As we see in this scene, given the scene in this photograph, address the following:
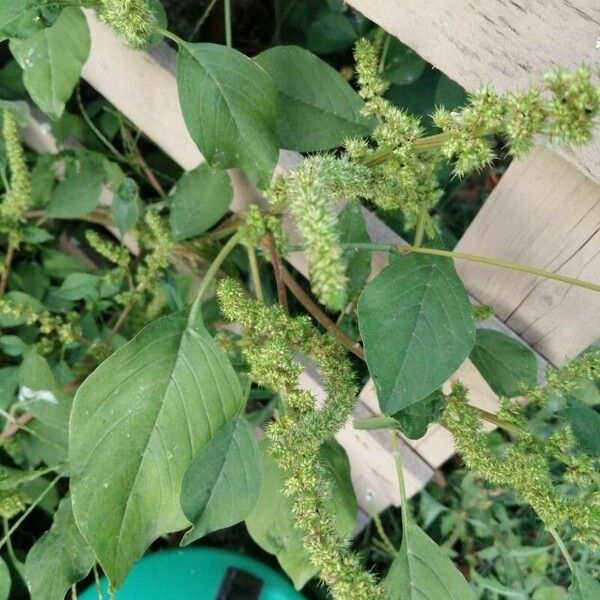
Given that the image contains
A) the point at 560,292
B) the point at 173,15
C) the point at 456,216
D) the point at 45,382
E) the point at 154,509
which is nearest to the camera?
the point at 154,509

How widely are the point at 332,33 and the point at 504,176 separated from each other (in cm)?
55

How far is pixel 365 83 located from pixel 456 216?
3.53 ft

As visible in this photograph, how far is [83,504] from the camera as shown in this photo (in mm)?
822

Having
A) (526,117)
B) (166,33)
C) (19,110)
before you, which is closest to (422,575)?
(526,117)

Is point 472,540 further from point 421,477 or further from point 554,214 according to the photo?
point 554,214

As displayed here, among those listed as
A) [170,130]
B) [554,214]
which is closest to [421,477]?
[554,214]

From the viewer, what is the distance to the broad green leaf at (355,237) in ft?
3.41

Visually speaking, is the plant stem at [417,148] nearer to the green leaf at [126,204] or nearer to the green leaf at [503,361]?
the green leaf at [503,361]

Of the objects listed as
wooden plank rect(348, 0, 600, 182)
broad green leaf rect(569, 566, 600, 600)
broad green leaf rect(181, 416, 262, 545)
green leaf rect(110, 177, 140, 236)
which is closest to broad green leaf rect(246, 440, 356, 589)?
broad green leaf rect(181, 416, 262, 545)

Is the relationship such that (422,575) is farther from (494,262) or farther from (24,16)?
(24,16)

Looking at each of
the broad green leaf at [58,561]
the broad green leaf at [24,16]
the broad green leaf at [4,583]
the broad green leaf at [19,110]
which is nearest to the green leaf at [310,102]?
the broad green leaf at [24,16]

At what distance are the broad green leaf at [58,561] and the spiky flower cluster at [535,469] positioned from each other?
61cm

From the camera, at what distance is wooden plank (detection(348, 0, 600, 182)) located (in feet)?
2.24

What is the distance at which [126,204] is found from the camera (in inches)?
47.4
